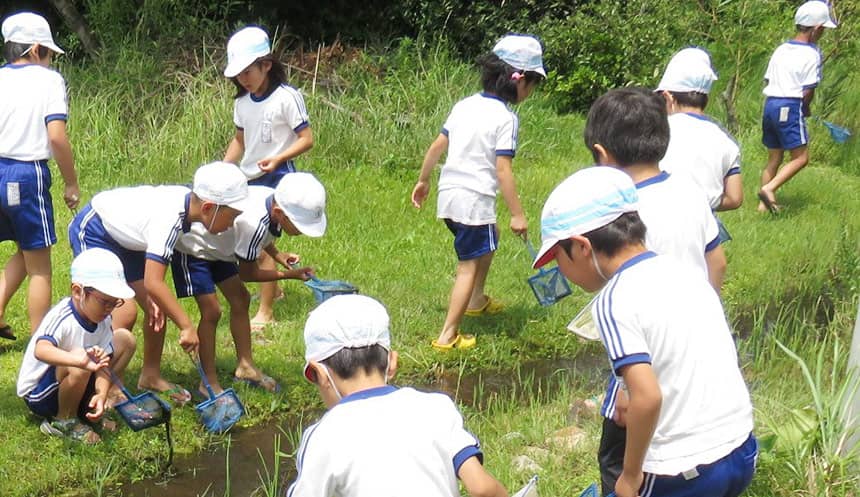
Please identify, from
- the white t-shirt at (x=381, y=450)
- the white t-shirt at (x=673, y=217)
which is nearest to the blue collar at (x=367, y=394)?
the white t-shirt at (x=381, y=450)

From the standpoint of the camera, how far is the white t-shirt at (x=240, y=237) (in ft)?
17.0

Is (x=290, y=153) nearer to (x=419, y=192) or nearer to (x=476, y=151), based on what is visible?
(x=419, y=192)

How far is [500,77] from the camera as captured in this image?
5.98 metres

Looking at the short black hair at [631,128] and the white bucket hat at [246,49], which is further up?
the short black hair at [631,128]

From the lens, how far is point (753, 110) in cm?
1182

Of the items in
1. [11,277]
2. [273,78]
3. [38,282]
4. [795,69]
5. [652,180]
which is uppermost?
[652,180]

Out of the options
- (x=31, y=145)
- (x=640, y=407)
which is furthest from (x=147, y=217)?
(x=640, y=407)

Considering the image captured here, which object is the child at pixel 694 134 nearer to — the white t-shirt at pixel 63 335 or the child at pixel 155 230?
the child at pixel 155 230

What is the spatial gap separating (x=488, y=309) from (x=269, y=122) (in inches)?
72.4

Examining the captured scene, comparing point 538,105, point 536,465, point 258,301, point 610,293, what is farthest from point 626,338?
point 538,105

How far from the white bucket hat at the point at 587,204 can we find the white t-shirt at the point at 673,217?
73 centimetres

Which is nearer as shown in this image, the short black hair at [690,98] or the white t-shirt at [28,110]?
the short black hair at [690,98]

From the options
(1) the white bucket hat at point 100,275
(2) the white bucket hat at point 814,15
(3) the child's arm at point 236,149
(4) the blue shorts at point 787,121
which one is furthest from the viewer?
(4) the blue shorts at point 787,121

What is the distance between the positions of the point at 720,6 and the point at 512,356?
7.37 meters
